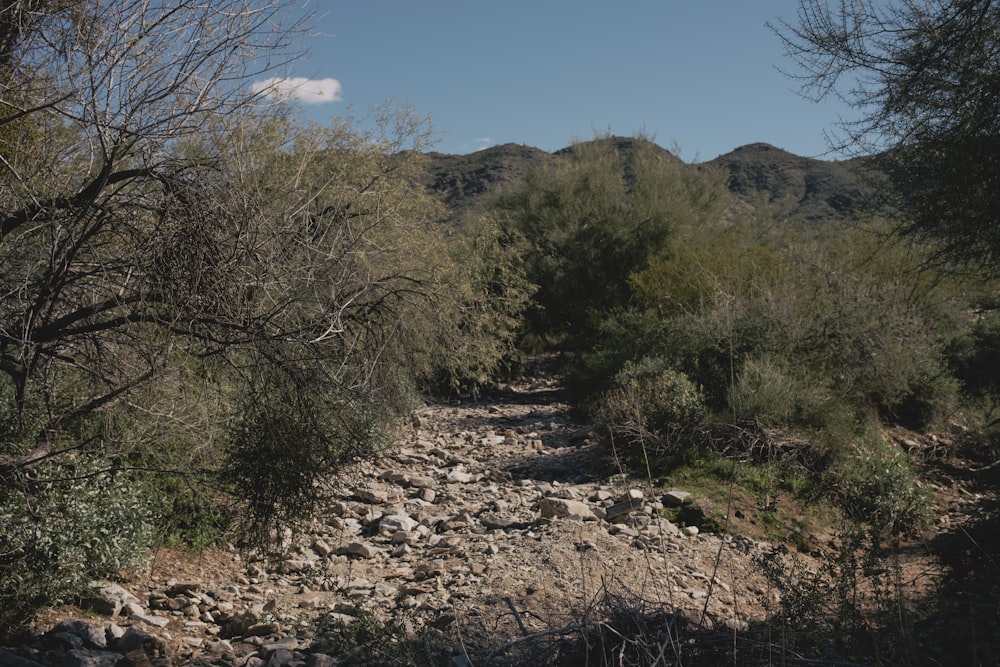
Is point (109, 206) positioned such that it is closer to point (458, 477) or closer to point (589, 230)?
point (458, 477)

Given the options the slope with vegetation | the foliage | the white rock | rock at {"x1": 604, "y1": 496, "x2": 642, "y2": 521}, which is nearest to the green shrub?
the slope with vegetation

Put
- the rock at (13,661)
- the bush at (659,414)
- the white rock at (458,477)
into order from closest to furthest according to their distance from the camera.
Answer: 1. the rock at (13,661)
2. the bush at (659,414)
3. the white rock at (458,477)

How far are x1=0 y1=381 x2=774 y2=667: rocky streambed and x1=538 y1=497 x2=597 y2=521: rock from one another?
0.02 m

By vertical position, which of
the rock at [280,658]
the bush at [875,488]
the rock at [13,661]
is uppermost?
the rock at [13,661]

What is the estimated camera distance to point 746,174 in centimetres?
4881

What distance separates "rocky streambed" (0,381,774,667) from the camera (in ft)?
17.7

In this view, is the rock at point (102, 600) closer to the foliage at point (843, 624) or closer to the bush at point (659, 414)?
the foliage at point (843, 624)

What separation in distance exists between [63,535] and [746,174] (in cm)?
4804

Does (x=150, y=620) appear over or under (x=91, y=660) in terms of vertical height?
under

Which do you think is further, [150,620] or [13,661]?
[150,620]

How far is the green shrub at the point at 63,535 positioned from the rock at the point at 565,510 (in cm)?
430

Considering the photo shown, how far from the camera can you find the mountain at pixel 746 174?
139 feet

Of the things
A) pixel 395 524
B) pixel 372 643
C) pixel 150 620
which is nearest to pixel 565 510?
pixel 395 524

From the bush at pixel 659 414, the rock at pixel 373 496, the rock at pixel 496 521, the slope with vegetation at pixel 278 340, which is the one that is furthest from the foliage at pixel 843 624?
the bush at pixel 659 414
